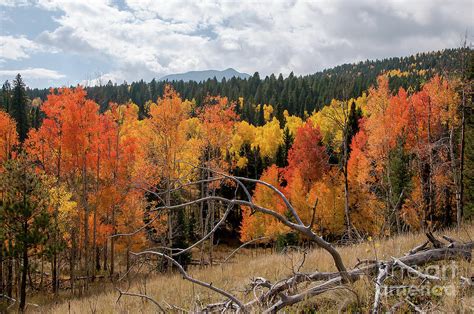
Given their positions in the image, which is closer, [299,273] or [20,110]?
[299,273]

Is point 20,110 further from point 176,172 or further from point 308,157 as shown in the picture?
point 308,157

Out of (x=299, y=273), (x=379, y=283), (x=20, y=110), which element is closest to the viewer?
(x=379, y=283)

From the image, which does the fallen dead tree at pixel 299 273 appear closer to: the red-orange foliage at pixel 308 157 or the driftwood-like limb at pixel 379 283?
the driftwood-like limb at pixel 379 283

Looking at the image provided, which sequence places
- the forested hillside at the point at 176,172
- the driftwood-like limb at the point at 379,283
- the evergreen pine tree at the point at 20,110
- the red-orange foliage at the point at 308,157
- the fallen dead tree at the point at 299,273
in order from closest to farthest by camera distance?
the driftwood-like limb at the point at 379,283 < the fallen dead tree at the point at 299,273 < the forested hillside at the point at 176,172 < the red-orange foliage at the point at 308,157 < the evergreen pine tree at the point at 20,110

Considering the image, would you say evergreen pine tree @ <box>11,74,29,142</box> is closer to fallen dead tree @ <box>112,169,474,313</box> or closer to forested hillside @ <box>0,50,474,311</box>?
forested hillside @ <box>0,50,474,311</box>

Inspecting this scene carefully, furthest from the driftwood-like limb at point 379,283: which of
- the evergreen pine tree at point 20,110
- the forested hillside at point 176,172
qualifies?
the evergreen pine tree at point 20,110

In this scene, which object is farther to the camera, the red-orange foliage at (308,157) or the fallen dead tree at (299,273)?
the red-orange foliage at (308,157)

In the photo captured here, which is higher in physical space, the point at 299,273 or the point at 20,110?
the point at 20,110

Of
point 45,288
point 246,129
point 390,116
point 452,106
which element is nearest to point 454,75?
point 452,106

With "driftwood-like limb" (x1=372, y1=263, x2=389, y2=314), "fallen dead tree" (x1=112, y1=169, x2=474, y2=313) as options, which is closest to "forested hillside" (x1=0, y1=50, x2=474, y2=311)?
"fallen dead tree" (x1=112, y1=169, x2=474, y2=313)

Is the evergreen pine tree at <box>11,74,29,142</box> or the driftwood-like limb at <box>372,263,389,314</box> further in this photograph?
the evergreen pine tree at <box>11,74,29,142</box>

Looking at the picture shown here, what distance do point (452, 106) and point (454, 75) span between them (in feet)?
8.31

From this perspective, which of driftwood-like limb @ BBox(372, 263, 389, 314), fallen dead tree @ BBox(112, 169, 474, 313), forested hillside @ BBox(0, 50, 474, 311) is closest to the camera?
driftwood-like limb @ BBox(372, 263, 389, 314)

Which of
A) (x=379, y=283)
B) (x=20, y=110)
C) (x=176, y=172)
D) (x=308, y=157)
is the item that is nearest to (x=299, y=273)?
(x=379, y=283)
